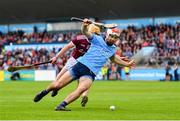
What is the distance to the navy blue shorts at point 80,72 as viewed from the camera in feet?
47.9

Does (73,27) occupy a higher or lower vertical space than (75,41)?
lower

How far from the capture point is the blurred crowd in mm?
50250

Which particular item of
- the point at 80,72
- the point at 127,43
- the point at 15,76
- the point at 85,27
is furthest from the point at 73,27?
the point at 85,27

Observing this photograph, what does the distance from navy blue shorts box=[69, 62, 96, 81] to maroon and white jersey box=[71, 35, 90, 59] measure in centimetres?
189

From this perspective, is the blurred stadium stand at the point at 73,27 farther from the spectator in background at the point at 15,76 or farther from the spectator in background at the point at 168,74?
the spectator in background at the point at 15,76

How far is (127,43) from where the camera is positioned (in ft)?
175

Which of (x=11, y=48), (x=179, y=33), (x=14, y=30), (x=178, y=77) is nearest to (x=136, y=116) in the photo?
(x=178, y=77)

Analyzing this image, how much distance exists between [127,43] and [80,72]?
39.1 m

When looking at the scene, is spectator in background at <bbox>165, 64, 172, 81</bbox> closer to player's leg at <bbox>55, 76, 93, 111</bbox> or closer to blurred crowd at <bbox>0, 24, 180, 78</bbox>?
blurred crowd at <bbox>0, 24, 180, 78</bbox>

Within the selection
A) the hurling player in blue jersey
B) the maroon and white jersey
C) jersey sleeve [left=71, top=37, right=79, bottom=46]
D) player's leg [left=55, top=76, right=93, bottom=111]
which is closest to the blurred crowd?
the maroon and white jersey

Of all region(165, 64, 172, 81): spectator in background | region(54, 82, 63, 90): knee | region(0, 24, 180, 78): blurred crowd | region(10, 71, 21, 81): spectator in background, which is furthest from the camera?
region(10, 71, 21, 81): spectator in background

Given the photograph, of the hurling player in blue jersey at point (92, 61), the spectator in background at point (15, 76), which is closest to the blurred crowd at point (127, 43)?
the spectator in background at point (15, 76)

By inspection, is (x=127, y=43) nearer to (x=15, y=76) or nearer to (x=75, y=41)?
(x=15, y=76)

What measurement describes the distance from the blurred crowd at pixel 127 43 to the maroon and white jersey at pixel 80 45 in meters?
30.4
